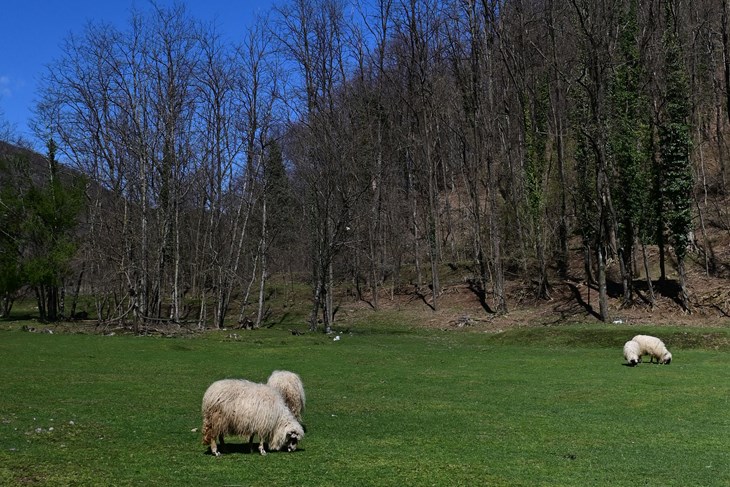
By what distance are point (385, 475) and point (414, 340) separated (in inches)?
1184

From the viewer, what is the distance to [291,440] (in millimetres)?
11867

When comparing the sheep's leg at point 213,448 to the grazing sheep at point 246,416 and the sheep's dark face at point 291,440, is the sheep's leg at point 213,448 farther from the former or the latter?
the sheep's dark face at point 291,440

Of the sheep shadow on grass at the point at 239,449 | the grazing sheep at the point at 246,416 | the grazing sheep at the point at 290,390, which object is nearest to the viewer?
the grazing sheep at the point at 246,416

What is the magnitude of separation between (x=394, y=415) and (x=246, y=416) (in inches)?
234

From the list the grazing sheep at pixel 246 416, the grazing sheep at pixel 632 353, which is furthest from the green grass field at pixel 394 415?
the grazing sheep at pixel 632 353

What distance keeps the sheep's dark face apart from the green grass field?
7.8 inches

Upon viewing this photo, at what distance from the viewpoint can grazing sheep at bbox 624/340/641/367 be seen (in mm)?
26344

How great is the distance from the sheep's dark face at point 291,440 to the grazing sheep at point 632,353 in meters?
18.2

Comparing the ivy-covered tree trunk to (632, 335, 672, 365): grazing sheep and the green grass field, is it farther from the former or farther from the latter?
(632, 335, 672, 365): grazing sheep

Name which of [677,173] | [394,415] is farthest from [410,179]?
[394,415]

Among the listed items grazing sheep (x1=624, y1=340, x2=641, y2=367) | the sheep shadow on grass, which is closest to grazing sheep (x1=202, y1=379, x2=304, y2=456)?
the sheep shadow on grass

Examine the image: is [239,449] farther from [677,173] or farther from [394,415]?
[677,173]

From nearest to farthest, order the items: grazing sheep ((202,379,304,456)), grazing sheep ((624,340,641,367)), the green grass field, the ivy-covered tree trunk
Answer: the green grass field → grazing sheep ((202,379,304,456)) → grazing sheep ((624,340,641,367)) → the ivy-covered tree trunk

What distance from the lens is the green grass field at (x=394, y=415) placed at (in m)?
10.5
